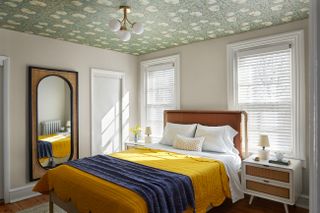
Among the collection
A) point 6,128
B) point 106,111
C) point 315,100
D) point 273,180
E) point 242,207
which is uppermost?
point 315,100

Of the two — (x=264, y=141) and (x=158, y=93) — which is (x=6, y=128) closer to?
(x=158, y=93)

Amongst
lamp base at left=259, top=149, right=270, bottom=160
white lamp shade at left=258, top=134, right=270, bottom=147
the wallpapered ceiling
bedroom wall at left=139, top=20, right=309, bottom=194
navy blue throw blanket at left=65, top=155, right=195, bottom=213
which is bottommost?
navy blue throw blanket at left=65, top=155, right=195, bottom=213

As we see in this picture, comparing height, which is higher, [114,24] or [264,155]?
[114,24]

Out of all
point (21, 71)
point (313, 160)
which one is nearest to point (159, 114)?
point (21, 71)

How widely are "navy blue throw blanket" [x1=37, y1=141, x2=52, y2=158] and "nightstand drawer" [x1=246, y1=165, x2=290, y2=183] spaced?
328 centimetres

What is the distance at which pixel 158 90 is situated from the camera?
5074mm

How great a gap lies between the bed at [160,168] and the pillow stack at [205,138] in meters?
0.13

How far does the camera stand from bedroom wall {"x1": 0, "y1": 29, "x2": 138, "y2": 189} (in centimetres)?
351

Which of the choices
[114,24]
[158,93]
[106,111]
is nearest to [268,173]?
[114,24]

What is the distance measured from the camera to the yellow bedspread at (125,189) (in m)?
1.97

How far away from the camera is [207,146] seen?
3.48 m

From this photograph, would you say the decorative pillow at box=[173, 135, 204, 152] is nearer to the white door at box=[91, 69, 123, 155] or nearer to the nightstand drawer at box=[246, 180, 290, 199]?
the nightstand drawer at box=[246, 180, 290, 199]

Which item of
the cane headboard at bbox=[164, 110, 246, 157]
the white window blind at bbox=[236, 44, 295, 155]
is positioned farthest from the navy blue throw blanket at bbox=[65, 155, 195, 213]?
the white window blind at bbox=[236, 44, 295, 155]

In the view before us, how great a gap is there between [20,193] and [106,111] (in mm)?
2101
